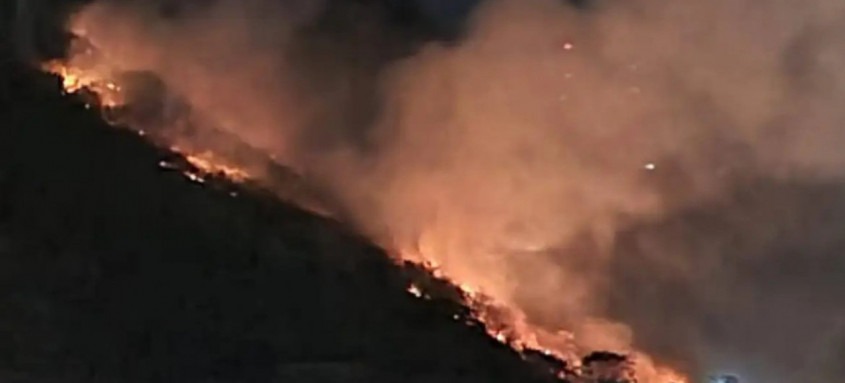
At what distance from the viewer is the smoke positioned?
8.27 feet

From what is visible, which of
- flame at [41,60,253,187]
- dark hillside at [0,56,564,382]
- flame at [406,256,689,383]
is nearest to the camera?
dark hillside at [0,56,564,382]

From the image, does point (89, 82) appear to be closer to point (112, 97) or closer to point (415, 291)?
point (112, 97)

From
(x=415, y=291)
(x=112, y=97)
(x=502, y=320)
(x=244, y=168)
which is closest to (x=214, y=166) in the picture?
(x=244, y=168)

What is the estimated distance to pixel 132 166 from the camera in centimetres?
253

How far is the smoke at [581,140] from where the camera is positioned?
2.52 m

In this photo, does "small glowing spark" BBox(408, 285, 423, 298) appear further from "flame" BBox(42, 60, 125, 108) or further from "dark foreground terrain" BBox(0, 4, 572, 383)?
"flame" BBox(42, 60, 125, 108)

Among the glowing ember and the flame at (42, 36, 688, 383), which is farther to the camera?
the glowing ember

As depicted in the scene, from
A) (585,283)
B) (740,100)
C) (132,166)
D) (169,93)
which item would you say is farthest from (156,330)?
(740,100)

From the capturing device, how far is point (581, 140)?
2.65 metres

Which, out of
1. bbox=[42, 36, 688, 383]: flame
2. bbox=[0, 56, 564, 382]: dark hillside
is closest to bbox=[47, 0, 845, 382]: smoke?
bbox=[42, 36, 688, 383]: flame

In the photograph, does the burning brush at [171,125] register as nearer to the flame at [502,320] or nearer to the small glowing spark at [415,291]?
the flame at [502,320]

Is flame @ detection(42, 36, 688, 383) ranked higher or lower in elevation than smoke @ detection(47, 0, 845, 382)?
lower

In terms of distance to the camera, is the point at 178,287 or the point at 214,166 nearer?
the point at 178,287

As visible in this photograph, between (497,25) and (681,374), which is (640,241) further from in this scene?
(497,25)
